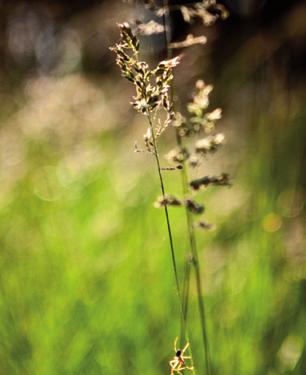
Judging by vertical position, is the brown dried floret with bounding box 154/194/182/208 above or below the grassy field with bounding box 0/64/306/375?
below

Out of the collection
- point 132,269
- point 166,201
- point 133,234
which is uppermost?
point 133,234

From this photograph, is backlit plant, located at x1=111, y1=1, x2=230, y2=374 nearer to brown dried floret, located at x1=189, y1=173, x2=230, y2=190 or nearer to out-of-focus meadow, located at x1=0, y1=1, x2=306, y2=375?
brown dried floret, located at x1=189, y1=173, x2=230, y2=190

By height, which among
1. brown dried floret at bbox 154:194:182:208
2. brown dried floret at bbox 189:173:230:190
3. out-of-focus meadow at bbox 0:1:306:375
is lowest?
brown dried floret at bbox 154:194:182:208

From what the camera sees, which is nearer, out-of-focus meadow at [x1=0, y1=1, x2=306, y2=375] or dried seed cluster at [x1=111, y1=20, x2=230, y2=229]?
dried seed cluster at [x1=111, y1=20, x2=230, y2=229]

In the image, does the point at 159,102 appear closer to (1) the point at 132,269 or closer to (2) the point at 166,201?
(2) the point at 166,201

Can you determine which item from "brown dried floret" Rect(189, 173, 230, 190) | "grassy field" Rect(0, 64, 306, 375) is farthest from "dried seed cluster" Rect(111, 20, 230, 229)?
"grassy field" Rect(0, 64, 306, 375)

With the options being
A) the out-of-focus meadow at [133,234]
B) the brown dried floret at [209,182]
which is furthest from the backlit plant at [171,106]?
the out-of-focus meadow at [133,234]

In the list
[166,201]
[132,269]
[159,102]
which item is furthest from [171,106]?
[132,269]

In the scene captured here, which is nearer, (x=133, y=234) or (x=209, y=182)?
(x=209, y=182)

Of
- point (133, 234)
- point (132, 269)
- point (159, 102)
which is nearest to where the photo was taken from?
point (159, 102)
